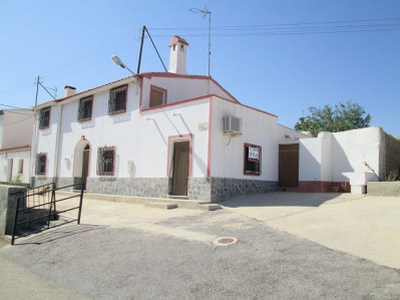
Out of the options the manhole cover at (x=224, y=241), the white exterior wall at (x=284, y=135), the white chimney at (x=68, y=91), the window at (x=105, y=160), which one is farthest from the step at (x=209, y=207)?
the white chimney at (x=68, y=91)

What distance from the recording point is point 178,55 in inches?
702

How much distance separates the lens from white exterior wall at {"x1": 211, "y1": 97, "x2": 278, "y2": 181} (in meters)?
12.7

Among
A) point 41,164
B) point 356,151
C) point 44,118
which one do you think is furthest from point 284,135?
point 44,118

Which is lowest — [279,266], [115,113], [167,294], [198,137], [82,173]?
[167,294]

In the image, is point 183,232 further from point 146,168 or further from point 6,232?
point 146,168

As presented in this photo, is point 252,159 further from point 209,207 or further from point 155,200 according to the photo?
point 155,200

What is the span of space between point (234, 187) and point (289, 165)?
12.0 feet

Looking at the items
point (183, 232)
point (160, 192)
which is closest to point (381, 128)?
point (160, 192)

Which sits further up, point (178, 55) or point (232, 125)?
point (178, 55)

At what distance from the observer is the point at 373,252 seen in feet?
18.6

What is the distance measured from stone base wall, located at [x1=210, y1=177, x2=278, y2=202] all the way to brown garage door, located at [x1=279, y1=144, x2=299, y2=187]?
0.80 m

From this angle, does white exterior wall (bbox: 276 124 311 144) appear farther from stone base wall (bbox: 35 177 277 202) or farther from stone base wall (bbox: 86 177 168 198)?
stone base wall (bbox: 86 177 168 198)

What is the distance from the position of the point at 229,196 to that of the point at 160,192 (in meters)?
2.85

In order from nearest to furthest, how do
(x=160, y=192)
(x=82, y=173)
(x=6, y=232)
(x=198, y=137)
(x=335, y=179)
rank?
1. (x=6, y=232)
2. (x=198, y=137)
3. (x=160, y=192)
4. (x=335, y=179)
5. (x=82, y=173)
